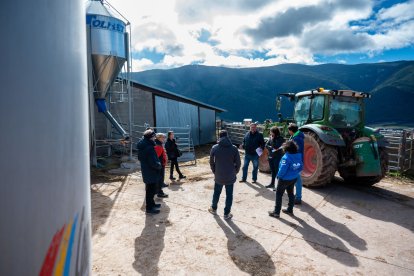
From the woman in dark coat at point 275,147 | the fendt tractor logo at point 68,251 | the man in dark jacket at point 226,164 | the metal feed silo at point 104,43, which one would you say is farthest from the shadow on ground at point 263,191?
the metal feed silo at point 104,43

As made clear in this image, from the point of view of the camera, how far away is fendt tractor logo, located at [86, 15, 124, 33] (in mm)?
9453

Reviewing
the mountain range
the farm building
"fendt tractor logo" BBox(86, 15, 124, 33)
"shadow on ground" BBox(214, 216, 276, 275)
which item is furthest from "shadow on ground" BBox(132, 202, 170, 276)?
the mountain range

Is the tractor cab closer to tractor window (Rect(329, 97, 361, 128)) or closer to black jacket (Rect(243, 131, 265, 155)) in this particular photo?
tractor window (Rect(329, 97, 361, 128))

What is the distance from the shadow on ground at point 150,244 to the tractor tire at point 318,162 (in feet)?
12.2

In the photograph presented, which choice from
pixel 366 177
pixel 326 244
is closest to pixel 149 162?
pixel 326 244

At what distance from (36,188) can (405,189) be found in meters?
8.72

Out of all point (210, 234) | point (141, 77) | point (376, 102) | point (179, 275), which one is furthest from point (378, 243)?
point (141, 77)

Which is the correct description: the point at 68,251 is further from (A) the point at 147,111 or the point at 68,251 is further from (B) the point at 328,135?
(A) the point at 147,111

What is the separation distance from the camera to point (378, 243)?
14.1ft

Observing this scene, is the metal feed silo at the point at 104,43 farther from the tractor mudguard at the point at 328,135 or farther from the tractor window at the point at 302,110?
the tractor mudguard at the point at 328,135

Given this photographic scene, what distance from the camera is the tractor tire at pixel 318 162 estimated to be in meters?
6.63

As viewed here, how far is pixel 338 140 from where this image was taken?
22.0 ft

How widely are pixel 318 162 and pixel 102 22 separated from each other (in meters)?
8.32

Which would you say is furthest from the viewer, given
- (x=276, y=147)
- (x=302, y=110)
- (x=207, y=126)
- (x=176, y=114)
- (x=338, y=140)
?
(x=207, y=126)
